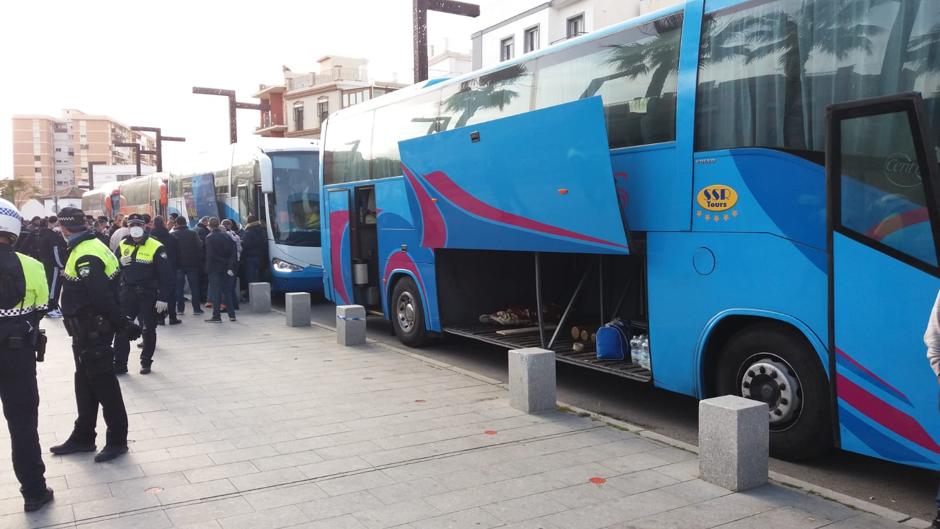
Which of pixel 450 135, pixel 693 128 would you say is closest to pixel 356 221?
pixel 450 135

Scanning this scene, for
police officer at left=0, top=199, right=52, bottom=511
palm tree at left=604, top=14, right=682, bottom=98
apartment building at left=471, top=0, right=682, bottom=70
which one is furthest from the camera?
apartment building at left=471, top=0, right=682, bottom=70

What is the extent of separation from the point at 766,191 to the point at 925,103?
1.14 meters

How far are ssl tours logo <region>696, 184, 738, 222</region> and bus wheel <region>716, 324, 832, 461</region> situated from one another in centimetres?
90

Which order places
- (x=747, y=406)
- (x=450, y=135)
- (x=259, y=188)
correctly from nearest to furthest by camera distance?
(x=747, y=406) < (x=450, y=135) < (x=259, y=188)

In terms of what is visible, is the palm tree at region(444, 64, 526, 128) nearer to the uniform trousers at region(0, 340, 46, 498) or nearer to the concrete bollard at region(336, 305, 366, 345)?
the concrete bollard at region(336, 305, 366, 345)

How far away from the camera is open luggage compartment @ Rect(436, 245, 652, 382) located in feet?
26.5

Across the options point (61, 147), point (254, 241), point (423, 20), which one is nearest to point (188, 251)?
point (254, 241)

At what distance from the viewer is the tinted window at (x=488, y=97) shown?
319 inches

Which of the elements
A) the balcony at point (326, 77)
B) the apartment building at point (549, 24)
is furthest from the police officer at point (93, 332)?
A: the balcony at point (326, 77)

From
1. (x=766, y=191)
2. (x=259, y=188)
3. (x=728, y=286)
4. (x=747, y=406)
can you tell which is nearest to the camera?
(x=747, y=406)

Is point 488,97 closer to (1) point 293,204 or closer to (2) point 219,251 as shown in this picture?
(2) point 219,251

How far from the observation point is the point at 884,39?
4.73 metres

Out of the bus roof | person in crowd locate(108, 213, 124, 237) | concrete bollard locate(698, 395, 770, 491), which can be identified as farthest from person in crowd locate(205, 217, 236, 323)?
concrete bollard locate(698, 395, 770, 491)

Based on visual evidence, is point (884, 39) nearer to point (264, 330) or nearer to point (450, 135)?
point (450, 135)
